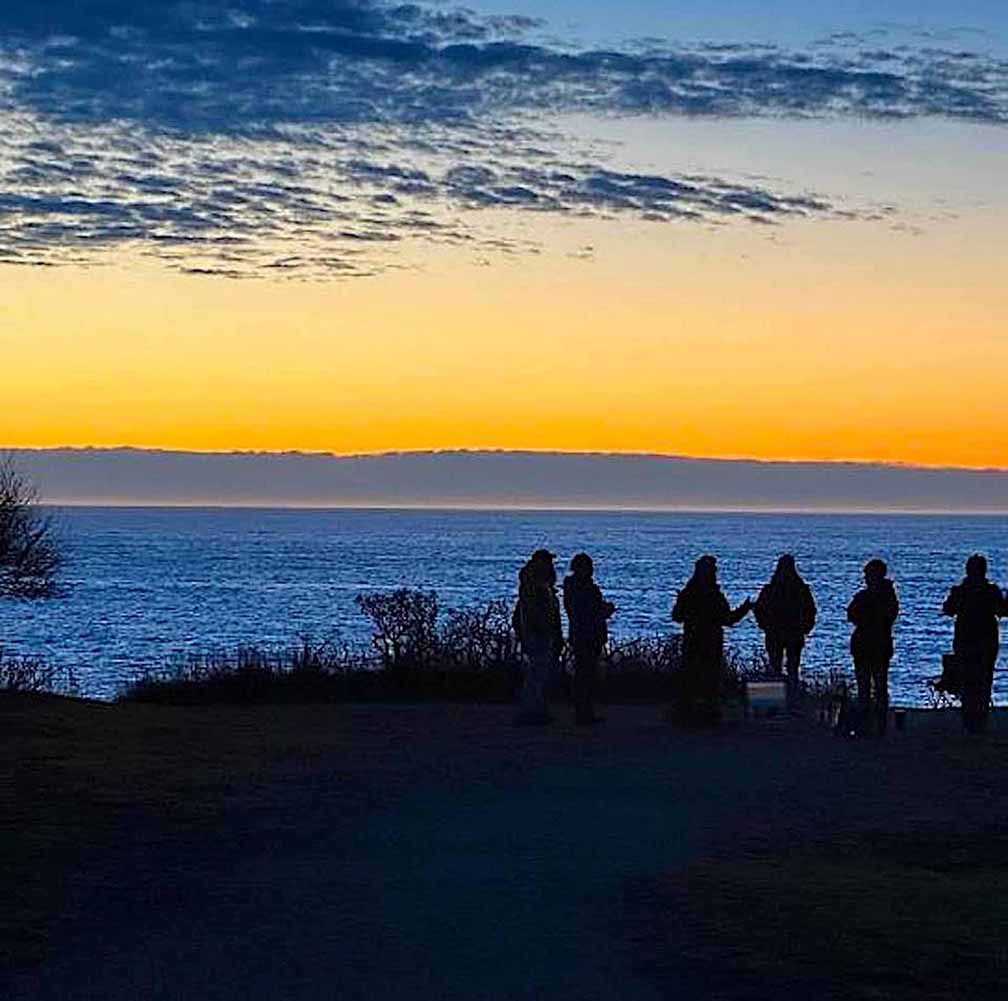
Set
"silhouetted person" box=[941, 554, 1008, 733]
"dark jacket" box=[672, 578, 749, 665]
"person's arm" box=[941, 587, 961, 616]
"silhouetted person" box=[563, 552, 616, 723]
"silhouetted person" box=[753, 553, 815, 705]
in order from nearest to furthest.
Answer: "person's arm" box=[941, 587, 961, 616] < "silhouetted person" box=[941, 554, 1008, 733] < "dark jacket" box=[672, 578, 749, 665] < "silhouetted person" box=[563, 552, 616, 723] < "silhouetted person" box=[753, 553, 815, 705]

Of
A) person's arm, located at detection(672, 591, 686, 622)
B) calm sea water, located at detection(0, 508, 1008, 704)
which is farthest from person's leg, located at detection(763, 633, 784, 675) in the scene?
calm sea water, located at detection(0, 508, 1008, 704)

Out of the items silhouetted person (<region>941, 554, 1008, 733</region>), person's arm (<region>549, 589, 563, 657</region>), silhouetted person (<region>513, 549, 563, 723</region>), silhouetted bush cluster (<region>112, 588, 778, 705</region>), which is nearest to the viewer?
silhouetted person (<region>941, 554, 1008, 733</region>)

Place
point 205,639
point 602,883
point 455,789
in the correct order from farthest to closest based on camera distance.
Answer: point 205,639 → point 455,789 → point 602,883

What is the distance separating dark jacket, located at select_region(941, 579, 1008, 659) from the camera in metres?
20.4

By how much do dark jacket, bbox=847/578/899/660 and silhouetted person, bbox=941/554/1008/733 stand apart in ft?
1.94

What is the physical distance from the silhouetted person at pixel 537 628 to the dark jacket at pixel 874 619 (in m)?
3.17

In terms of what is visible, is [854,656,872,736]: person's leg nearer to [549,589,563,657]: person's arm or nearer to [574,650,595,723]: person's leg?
[574,650,595,723]: person's leg

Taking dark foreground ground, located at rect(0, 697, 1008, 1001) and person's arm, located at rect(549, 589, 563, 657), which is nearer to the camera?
dark foreground ground, located at rect(0, 697, 1008, 1001)

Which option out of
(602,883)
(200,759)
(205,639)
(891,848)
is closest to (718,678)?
(200,759)

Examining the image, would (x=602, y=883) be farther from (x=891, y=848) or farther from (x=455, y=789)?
(x=455, y=789)

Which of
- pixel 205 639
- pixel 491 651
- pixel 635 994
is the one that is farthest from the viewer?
pixel 205 639

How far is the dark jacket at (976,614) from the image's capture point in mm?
20438

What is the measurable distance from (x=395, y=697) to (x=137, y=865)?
45.1 feet

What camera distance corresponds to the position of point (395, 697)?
2609 centimetres
